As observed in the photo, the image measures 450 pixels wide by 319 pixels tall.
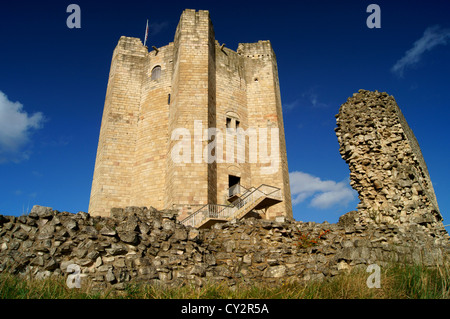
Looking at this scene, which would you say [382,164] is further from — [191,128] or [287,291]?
[191,128]

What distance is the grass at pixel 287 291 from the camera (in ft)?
13.9

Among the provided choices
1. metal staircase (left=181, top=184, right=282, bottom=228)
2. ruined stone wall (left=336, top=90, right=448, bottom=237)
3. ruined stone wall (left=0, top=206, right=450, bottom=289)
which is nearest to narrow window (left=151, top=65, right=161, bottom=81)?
metal staircase (left=181, top=184, right=282, bottom=228)

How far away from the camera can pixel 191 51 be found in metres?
18.0

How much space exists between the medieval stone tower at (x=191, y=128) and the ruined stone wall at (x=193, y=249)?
705cm

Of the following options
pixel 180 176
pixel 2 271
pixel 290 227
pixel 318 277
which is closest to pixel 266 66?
pixel 180 176

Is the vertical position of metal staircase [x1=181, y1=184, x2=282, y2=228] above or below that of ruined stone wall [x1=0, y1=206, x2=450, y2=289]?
above

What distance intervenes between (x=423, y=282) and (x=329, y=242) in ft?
8.04

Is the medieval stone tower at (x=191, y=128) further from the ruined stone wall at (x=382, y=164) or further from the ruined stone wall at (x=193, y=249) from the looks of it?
the ruined stone wall at (x=382, y=164)

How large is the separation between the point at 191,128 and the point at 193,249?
418 inches

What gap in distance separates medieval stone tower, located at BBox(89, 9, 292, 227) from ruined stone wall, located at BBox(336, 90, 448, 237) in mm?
7270

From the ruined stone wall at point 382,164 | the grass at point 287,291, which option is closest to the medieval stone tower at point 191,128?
the ruined stone wall at point 382,164

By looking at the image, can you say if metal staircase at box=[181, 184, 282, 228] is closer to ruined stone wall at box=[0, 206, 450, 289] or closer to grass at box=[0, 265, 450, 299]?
ruined stone wall at box=[0, 206, 450, 289]

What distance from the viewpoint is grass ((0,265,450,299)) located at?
4.23 metres

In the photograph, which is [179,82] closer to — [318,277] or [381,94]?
[381,94]
